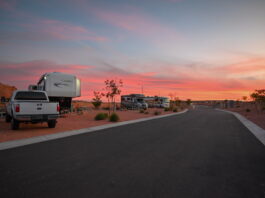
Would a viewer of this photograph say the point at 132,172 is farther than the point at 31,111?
No

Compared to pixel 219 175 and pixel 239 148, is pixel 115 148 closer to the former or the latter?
pixel 219 175

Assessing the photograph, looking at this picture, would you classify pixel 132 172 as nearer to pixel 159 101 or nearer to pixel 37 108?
pixel 37 108

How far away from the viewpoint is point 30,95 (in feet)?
39.3

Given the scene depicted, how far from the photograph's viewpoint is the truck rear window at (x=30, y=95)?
11586mm

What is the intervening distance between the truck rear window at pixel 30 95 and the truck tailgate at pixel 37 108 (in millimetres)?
2290

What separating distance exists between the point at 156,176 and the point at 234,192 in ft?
4.95

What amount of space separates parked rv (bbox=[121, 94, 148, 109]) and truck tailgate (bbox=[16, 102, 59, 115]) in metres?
29.9

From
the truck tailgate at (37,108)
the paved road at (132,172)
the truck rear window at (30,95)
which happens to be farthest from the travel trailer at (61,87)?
the paved road at (132,172)

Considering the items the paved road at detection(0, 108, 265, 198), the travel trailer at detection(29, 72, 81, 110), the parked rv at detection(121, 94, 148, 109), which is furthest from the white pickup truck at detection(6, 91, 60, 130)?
the parked rv at detection(121, 94, 148, 109)

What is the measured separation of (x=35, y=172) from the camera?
166 inches

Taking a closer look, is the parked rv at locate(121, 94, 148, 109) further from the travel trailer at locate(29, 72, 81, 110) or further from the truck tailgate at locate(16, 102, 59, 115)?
the truck tailgate at locate(16, 102, 59, 115)

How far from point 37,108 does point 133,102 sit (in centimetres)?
3123

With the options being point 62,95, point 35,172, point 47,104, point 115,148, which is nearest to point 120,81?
point 62,95

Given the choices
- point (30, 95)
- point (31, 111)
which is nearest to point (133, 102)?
point (30, 95)
